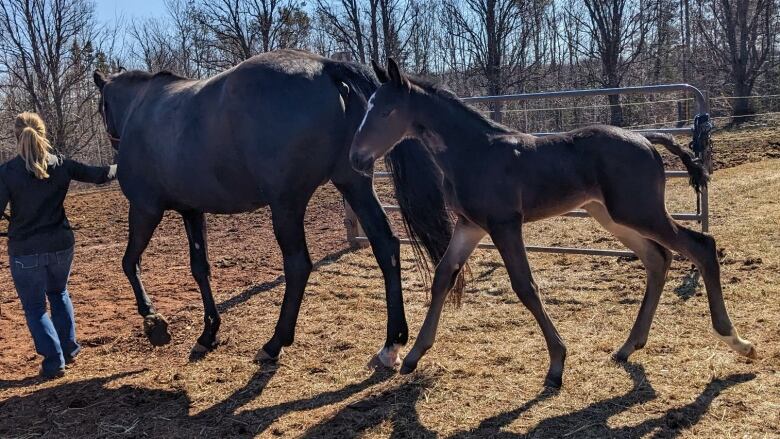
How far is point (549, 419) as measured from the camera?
291cm

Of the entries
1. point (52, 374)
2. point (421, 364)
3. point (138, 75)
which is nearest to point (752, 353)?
point (421, 364)

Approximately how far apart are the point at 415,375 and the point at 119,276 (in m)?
4.23

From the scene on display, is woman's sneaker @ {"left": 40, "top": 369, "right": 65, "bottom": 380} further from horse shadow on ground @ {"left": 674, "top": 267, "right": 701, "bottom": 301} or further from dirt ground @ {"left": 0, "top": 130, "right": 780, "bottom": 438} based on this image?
horse shadow on ground @ {"left": 674, "top": 267, "right": 701, "bottom": 301}

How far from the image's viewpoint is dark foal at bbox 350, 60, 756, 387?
3.18 meters

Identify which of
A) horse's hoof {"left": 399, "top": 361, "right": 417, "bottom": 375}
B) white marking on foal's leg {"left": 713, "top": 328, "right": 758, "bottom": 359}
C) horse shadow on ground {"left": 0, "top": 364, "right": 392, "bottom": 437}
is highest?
white marking on foal's leg {"left": 713, "top": 328, "right": 758, "bottom": 359}

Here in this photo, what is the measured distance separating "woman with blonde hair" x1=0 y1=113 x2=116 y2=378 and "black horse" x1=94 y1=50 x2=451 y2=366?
1.50ft

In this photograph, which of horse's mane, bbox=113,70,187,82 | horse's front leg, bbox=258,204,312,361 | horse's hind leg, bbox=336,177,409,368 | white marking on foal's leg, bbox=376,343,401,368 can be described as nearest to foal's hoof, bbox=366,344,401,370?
white marking on foal's leg, bbox=376,343,401,368

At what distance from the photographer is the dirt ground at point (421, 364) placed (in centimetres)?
297

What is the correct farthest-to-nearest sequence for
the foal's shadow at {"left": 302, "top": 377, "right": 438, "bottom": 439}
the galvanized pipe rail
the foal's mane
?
the galvanized pipe rail
the foal's mane
the foal's shadow at {"left": 302, "top": 377, "right": 438, "bottom": 439}

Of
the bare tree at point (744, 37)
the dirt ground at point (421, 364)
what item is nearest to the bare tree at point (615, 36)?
the bare tree at point (744, 37)

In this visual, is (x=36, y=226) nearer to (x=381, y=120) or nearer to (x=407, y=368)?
(x=381, y=120)

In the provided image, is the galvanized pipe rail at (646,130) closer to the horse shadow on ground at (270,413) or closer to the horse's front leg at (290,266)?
the horse's front leg at (290,266)

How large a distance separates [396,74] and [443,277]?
1.18 m

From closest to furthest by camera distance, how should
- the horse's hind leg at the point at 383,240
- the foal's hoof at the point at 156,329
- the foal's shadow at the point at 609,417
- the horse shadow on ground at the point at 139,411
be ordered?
the foal's shadow at the point at 609,417 < the horse shadow on ground at the point at 139,411 < the horse's hind leg at the point at 383,240 < the foal's hoof at the point at 156,329
